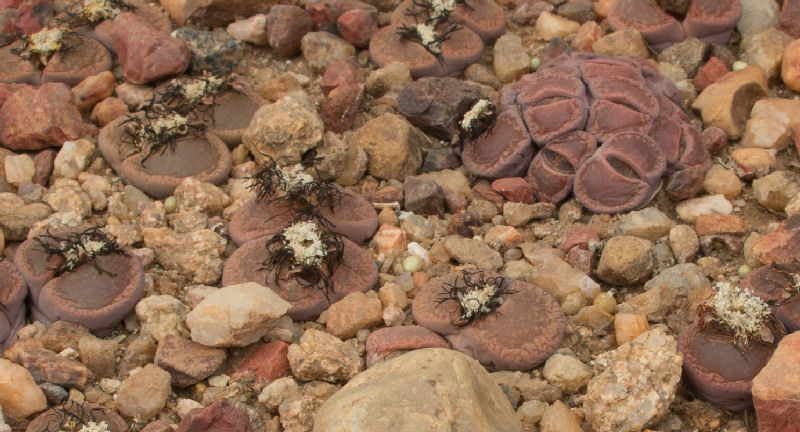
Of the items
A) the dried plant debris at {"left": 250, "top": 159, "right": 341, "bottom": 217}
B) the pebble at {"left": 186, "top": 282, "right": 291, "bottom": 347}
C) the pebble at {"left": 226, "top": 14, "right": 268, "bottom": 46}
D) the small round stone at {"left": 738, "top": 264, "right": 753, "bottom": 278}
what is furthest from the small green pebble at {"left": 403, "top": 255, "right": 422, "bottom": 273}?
the pebble at {"left": 226, "top": 14, "right": 268, "bottom": 46}

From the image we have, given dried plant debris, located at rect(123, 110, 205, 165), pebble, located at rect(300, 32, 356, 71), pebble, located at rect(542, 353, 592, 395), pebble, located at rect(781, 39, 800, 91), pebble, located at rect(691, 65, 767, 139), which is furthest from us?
pebble, located at rect(300, 32, 356, 71)

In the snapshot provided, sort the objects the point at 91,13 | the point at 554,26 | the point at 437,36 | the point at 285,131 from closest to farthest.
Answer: the point at 285,131 < the point at 437,36 < the point at 91,13 < the point at 554,26

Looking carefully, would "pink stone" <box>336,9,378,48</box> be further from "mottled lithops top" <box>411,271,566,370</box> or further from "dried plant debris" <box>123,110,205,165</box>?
"mottled lithops top" <box>411,271,566,370</box>

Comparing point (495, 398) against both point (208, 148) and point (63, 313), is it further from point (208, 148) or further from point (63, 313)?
point (208, 148)

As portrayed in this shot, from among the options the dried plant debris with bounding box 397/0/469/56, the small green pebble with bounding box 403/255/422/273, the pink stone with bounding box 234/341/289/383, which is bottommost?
the small green pebble with bounding box 403/255/422/273

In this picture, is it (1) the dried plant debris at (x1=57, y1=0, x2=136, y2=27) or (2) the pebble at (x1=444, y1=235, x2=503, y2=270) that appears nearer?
(2) the pebble at (x1=444, y1=235, x2=503, y2=270)

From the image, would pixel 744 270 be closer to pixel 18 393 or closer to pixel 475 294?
pixel 475 294

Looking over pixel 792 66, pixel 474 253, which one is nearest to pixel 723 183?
pixel 792 66
